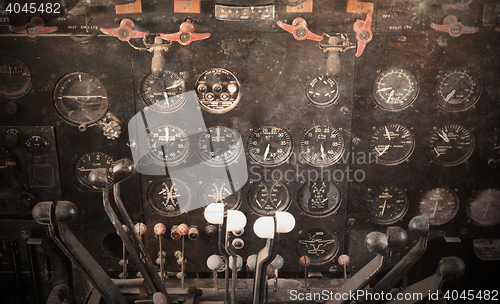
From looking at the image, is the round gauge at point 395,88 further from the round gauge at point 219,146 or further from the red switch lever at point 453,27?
the round gauge at point 219,146

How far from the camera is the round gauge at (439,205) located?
3.06 metres

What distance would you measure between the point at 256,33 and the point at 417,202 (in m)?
2.09

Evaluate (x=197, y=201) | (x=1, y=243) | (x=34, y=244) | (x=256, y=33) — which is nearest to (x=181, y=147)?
(x=197, y=201)

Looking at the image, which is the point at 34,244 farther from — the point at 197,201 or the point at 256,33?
the point at 256,33

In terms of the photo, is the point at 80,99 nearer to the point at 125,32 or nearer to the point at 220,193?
the point at 125,32

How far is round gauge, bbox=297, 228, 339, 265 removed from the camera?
3.15 metres

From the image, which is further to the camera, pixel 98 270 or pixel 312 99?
pixel 312 99

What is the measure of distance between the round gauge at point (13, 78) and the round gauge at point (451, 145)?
3586mm

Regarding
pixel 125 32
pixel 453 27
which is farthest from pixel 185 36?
pixel 453 27

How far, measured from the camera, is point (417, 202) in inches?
121

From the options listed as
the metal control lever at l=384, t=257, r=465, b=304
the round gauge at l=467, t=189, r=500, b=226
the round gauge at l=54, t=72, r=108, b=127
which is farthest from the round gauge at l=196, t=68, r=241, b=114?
the round gauge at l=467, t=189, r=500, b=226

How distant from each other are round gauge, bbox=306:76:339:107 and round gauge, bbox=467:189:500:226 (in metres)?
1.62

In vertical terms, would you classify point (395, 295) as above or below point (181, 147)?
below

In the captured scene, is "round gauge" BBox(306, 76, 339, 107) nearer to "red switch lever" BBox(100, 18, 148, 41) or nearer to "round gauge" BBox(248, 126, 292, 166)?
"round gauge" BBox(248, 126, 292, 166)
